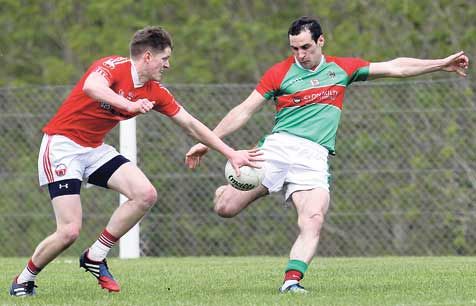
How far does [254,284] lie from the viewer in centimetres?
897

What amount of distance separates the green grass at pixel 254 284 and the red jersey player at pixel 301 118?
25.0 inches

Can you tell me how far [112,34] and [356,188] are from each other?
8.05 meters

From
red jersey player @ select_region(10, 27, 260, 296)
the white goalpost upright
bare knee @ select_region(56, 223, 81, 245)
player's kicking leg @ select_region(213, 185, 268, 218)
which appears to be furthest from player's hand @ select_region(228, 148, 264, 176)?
the white goalpost upright

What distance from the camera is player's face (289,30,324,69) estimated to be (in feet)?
28.9

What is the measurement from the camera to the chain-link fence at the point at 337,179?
13.9 meters

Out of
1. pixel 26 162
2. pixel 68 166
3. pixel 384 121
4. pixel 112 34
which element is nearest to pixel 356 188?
pixel 384 121

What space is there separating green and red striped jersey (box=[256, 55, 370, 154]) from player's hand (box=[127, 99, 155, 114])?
4.71ft

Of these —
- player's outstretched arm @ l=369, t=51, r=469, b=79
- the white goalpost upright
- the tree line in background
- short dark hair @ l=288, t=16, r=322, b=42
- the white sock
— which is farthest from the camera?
the tree line in background

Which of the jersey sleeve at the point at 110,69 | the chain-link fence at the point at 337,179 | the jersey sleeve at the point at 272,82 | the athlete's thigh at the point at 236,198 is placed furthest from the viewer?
the chain-link fence at the point at 337,179

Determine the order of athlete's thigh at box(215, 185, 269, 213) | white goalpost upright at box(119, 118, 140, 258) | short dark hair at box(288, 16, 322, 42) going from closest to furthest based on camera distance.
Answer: short dark hair at box(288, 16, 322, 42) → athlete's thigh at box(215, 185, 269, 213) → white goalpost upright at box(119, 118, 140, 258)

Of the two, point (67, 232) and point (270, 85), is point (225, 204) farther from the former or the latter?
point (67, 232)

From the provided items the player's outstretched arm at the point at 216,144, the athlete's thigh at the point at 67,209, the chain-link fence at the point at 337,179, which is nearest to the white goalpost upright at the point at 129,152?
the chain-link fence at the point at 337,179

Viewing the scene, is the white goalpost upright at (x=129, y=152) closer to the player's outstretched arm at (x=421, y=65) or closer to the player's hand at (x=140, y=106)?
the player's outstretched arm at (x=421, y=65)

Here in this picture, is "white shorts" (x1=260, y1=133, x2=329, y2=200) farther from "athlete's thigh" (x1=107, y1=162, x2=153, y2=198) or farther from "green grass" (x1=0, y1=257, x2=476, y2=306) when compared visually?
"athlete's thigh" (x1=107, y1=162, x2=153, y2=198)
